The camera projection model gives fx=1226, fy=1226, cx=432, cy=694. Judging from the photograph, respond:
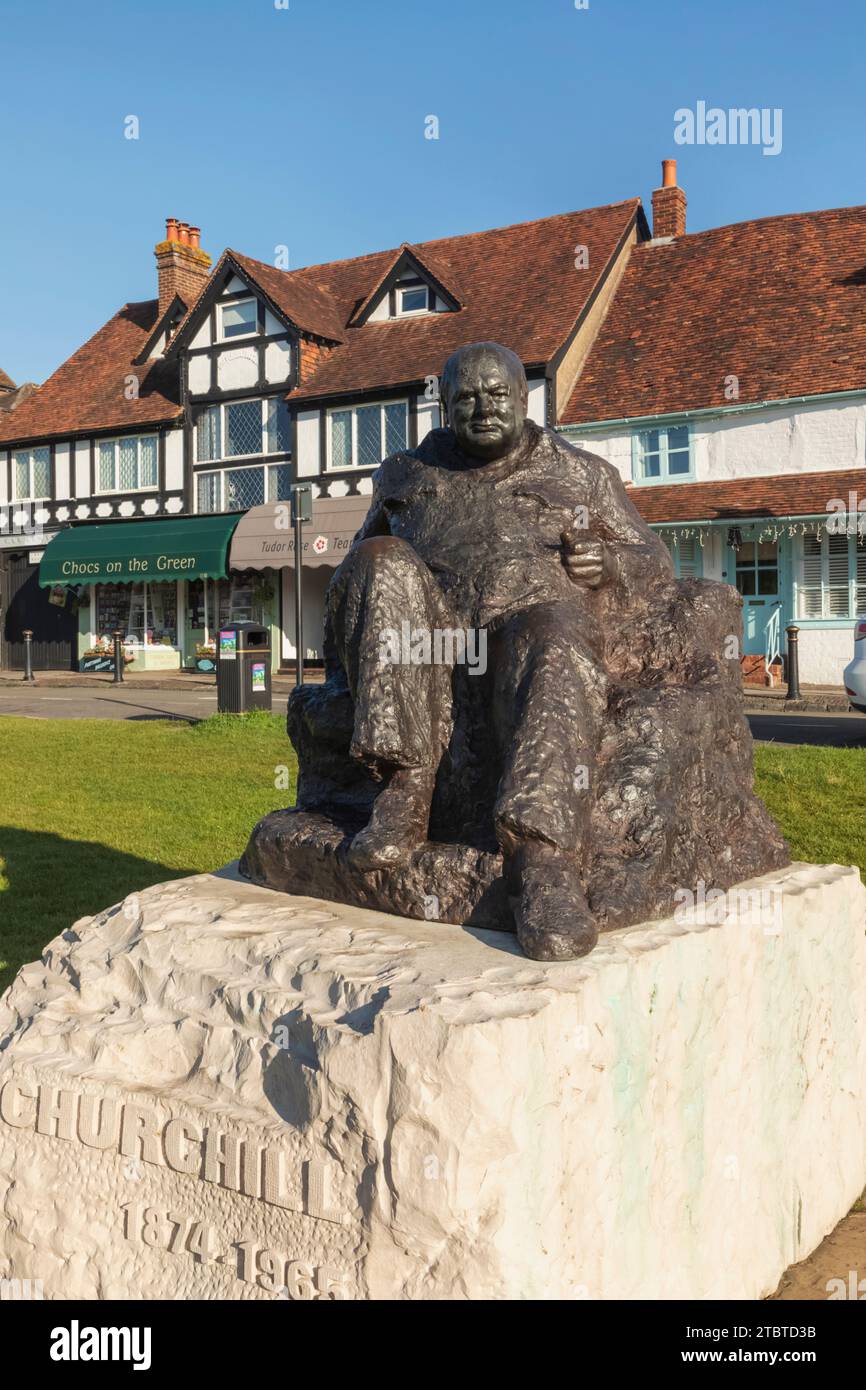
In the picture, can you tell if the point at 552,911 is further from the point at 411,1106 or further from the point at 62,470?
the point at 62,470

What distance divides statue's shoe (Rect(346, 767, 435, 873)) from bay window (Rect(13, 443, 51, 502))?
28.0 m

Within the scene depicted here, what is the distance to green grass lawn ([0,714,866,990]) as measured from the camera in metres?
6.82

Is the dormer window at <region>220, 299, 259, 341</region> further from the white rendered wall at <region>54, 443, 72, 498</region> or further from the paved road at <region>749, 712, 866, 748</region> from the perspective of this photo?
the paved road at <region>749, 712, 866, 748</region>

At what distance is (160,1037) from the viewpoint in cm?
329

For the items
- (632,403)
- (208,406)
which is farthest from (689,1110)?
(208,406)

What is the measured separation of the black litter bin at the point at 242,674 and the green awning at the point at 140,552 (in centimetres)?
1084

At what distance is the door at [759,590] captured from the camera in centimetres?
2089

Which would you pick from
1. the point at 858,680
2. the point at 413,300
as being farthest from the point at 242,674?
the point at 413,300

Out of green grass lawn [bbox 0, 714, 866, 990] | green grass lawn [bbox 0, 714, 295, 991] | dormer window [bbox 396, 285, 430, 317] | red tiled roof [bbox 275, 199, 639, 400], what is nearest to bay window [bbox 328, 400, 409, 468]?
red tiled roof [bbox 275, 199, 639, 400]

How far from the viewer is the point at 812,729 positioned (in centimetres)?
1254

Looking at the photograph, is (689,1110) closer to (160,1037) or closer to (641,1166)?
(641,1166)

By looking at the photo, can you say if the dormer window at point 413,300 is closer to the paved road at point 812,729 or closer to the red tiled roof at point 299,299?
the red tiled roof at point 299,299

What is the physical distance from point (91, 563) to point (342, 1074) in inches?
1025

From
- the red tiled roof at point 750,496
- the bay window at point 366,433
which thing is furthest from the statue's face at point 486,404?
the bay window at point 366,433
